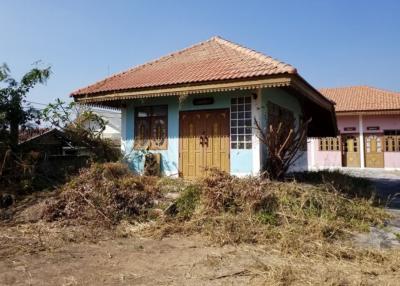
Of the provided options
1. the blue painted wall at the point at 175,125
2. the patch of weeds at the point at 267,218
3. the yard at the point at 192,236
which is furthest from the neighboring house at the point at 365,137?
the patch of weeds at the point at 267,218

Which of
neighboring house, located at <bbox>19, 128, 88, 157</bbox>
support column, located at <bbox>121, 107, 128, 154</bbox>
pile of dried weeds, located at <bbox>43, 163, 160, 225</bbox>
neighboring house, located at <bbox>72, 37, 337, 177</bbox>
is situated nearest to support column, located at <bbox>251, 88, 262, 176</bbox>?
neighboring house, located at <bbox>72, 37, 337, 177</bbox>

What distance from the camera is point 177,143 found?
11336 millimetres

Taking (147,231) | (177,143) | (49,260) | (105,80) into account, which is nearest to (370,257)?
(147,231)

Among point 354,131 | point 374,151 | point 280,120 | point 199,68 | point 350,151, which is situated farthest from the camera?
point 350,151

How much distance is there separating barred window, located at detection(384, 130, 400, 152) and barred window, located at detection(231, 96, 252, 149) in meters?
16.4

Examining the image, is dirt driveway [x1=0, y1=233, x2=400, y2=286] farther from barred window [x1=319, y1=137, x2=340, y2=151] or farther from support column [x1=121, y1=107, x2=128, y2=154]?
barred window [x1=319, y1=137, x2=340, y2=151]

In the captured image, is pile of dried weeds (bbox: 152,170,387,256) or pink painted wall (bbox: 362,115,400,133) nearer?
pile of dried weeds (bbox: 152,170,387,256)

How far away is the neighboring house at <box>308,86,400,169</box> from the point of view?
2328 centimetres

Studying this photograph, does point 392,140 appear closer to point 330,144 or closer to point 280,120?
point 330,144

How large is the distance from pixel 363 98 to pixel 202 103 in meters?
18.3

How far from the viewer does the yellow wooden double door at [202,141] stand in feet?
35.1

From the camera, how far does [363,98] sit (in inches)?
1014

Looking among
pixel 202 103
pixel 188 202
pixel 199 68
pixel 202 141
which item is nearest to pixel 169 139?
pixel 202 141

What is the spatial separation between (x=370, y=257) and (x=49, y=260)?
428cm
